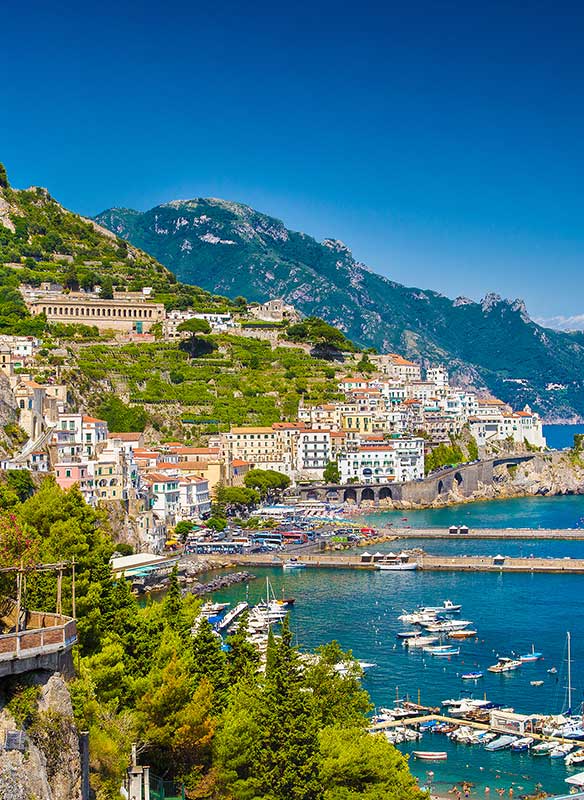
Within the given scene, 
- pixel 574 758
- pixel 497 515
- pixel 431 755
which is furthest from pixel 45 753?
pixel 497 515

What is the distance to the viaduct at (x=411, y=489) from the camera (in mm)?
73188

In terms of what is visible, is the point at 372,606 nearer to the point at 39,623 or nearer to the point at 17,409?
the point at 17,409

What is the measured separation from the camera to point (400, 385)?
9100 cm

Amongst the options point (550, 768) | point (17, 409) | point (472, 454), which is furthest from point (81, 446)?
Result: point (472, 454)

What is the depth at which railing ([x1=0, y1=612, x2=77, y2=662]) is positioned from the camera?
938 cm

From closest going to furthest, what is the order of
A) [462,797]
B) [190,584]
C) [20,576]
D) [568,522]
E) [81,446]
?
1. [20,576]
2. [462,797]
3. [190,584]
4. [81,446]
5. [568,522]

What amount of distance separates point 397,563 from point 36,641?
136 feet

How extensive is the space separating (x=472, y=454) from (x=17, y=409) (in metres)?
48.2

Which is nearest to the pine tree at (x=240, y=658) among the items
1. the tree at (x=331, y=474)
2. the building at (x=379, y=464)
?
the tree at (x=331, y=474)

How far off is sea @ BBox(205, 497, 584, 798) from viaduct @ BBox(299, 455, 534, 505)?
15592 mm

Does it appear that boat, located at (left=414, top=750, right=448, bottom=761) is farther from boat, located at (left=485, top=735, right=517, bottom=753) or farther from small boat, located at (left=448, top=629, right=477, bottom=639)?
small boat, located at (left=448, top=629, right=477, bottom=639)

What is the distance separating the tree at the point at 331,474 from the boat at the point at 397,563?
23.6m

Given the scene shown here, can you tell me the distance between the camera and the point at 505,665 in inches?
1253

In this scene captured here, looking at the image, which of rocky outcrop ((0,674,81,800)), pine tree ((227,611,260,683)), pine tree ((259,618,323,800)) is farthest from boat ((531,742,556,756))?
rocky outcrop ((0,674,81,800))
